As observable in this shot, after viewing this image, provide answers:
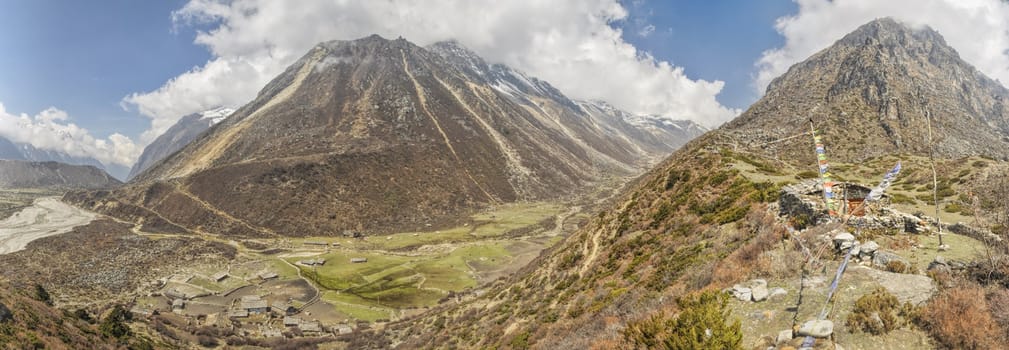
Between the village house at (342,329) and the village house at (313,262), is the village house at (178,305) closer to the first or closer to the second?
the village house at (313,262)

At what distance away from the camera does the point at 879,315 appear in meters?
9.85

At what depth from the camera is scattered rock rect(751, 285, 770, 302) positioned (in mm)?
12602

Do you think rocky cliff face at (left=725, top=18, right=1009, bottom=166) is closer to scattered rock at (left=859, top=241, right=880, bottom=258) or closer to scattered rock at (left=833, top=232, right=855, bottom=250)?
scattered rock at (left=833, top=232, right=855, bottom=250)

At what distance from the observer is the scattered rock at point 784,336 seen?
1025cm

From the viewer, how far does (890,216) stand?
1562 cm

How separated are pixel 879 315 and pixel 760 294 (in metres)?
3.03

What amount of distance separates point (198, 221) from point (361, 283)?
67.6 meters

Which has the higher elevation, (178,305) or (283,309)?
(178,305)

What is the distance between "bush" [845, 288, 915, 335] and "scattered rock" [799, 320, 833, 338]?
0.81 m

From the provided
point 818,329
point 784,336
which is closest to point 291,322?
point 784,336

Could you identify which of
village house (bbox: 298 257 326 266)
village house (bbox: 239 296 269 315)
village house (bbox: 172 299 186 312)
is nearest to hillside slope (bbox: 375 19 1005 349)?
village house (bbox: 239 296 269 315)

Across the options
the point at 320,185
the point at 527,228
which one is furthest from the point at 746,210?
the point at 320,185

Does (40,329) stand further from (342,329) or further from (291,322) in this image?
(342,329)

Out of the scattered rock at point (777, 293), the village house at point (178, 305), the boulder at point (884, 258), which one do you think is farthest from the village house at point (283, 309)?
the boulder at point (884, 258)
